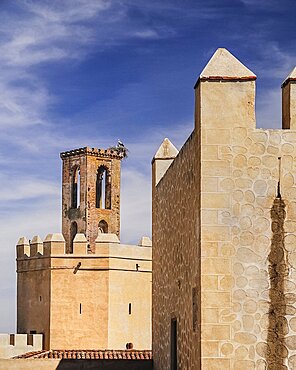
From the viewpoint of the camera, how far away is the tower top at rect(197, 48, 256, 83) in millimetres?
9453

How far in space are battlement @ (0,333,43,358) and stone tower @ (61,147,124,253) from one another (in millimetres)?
10154

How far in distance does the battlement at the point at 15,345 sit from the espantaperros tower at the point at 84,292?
92 cm

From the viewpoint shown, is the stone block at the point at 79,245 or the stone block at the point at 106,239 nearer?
the stone block at the point at 79,245

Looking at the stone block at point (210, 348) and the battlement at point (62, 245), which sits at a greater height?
the battlement at point (62, 245)

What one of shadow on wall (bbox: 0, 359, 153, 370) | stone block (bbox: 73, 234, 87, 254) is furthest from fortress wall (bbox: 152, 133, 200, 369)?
stone block (bbox: 73, 234, 87, 254)

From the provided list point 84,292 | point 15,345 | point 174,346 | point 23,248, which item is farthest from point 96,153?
point 174,346

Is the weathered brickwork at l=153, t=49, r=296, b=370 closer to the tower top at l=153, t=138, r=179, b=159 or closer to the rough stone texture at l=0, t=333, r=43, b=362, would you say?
the tower top at l=153, t=138, r=179, b=159

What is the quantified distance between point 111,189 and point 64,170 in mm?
2312

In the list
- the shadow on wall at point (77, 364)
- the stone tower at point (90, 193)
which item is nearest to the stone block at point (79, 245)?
the stone tower at point (90, 193)

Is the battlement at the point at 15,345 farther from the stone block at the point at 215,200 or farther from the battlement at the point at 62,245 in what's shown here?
the stone block at the point at 215,200

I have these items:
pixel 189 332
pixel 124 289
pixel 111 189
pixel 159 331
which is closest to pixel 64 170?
pixel 111 189

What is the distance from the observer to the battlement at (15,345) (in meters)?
24.7

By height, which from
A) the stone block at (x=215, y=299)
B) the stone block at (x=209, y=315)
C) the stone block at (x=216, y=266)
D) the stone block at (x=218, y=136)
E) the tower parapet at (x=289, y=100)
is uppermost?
the tower parapet at (x=289, y=100)

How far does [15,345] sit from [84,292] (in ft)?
12.4
